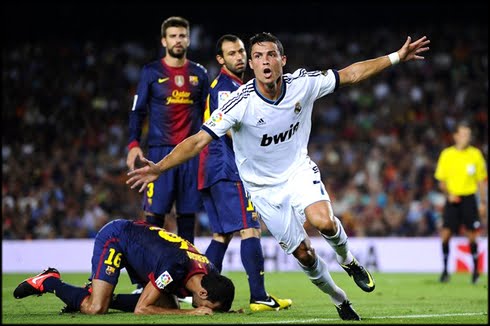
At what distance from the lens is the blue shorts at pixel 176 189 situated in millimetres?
9477

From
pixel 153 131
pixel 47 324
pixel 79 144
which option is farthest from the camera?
pixel 79 144

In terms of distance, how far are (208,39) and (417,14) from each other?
6.81 m

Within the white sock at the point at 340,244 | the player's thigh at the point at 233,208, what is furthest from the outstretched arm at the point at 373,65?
the player's thigh at the point at 233,208

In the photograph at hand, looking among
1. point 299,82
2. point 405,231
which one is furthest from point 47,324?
point 405,231

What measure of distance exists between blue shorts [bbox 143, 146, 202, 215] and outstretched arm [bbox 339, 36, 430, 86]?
2.58 m

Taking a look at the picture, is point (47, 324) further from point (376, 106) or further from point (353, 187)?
point (376, 106)

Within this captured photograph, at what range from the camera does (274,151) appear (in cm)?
743

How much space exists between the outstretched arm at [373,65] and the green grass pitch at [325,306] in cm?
199

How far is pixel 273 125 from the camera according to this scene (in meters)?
7.28

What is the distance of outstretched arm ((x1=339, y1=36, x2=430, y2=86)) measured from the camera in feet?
24.3

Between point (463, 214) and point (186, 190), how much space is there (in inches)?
259

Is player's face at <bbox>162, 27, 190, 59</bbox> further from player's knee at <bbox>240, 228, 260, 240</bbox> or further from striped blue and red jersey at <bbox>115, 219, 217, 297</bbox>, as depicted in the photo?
striped blue and red jersey at <bbox>115, 219, 217, 297</bbox>

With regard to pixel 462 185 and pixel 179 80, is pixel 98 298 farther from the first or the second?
pixel 462 185

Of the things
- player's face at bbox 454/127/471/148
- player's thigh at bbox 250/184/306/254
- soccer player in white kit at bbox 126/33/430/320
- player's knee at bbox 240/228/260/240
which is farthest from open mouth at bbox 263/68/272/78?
player's face at bbox 454/127/471/148
